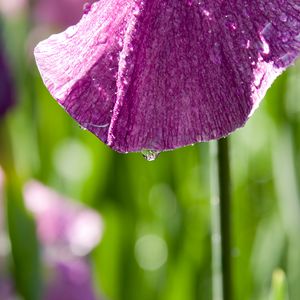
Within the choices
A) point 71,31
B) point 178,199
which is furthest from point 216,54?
point 178,199

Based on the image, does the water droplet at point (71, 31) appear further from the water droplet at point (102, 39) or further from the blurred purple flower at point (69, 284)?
the blurred purple flower at point (69, 284)

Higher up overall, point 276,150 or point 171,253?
point 276,150

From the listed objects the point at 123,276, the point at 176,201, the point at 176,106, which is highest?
the point at 176,106

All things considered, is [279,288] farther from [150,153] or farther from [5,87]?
[5,87]

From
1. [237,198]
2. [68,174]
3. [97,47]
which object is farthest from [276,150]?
[97,47]

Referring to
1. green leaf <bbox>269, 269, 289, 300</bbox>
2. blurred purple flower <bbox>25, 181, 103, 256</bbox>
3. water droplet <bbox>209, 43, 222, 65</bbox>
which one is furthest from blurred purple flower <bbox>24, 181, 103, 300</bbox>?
water droplet <bbox>209, 43, 222, 65</bbox>

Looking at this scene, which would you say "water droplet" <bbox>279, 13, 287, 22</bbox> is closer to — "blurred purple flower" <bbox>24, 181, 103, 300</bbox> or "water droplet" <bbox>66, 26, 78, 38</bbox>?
"water droplet" <bbox>66, 26, 78, 38</bbox>

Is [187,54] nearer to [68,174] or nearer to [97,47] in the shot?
[97,47]
